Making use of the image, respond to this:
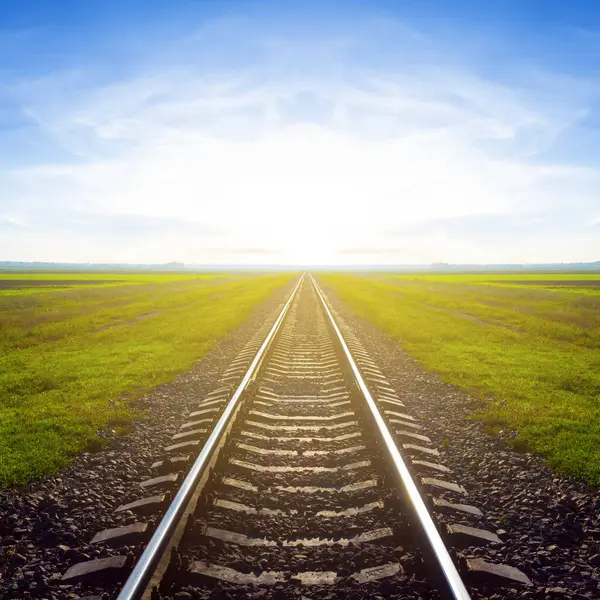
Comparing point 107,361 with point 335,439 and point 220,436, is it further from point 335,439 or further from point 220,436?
point 335,439

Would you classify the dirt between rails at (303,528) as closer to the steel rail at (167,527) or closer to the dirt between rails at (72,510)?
the steel rail at (167,527)

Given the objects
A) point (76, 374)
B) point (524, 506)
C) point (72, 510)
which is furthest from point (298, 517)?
point (76, 374)

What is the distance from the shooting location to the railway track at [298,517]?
3.10m

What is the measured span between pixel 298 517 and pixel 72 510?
252 centimetres

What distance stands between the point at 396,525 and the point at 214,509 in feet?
5.94

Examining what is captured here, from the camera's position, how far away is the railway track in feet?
10.2

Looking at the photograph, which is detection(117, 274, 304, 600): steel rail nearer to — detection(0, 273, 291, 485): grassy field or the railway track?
the railway track

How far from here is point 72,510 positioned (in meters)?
4.35

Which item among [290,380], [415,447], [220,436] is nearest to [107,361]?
[290,380]

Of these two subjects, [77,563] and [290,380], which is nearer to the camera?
[77,563]

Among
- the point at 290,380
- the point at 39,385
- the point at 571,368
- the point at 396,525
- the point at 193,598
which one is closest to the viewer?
the point at 193,598

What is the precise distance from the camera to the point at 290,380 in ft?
29.6

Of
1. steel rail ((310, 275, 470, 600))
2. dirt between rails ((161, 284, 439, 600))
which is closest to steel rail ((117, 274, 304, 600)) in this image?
dirt between rails ((161, 284, 439, 600))

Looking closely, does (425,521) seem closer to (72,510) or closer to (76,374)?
(72,510)
